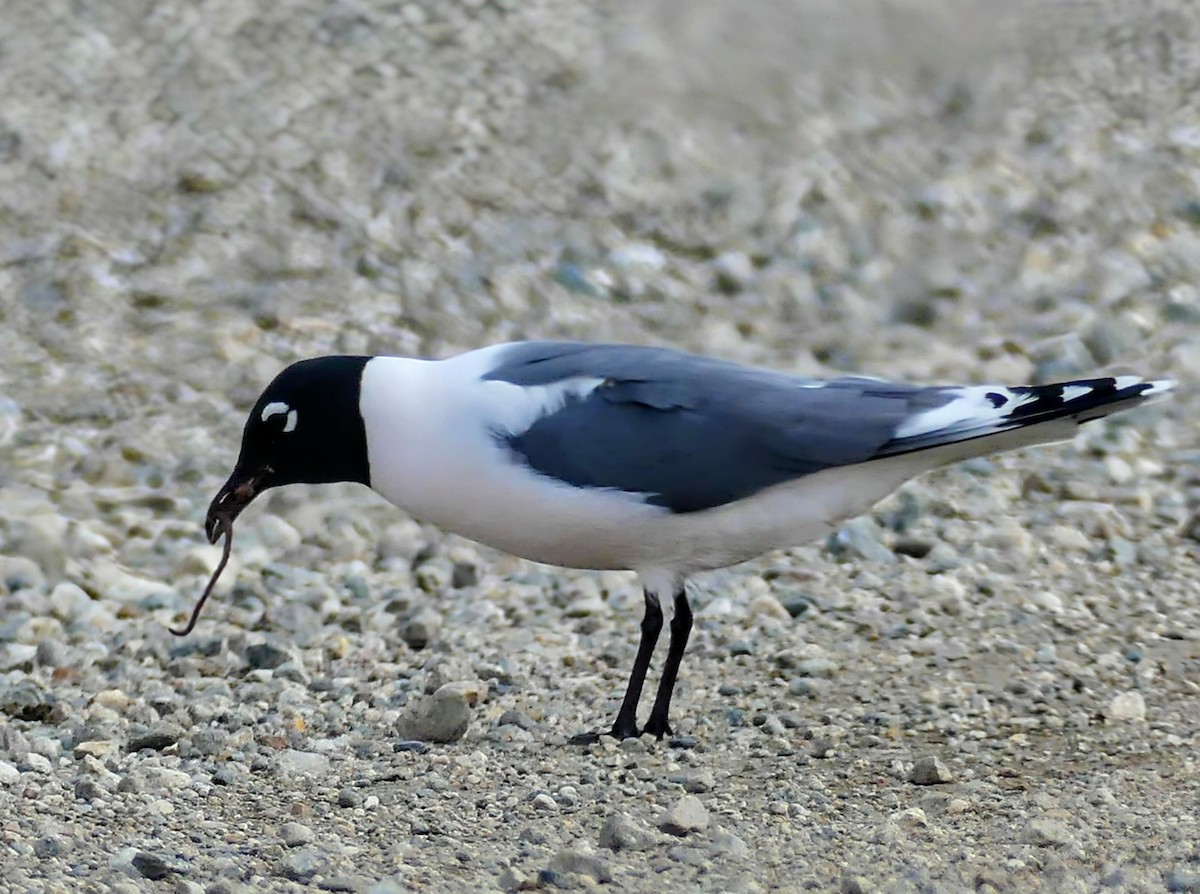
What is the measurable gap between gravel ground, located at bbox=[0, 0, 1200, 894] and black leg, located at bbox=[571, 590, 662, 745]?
9 cm

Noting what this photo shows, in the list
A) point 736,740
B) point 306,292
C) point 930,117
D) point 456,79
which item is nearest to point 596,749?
point 736,740

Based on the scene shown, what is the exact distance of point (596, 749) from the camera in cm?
496

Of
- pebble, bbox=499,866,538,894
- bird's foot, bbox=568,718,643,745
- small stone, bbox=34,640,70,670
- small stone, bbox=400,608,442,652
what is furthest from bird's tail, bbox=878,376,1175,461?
small stone, bbox=34,640,70,670

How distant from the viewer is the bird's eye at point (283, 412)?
16.6 feet

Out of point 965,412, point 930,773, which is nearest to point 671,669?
point 930,773

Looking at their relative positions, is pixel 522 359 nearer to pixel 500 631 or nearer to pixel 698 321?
pixel 500 631

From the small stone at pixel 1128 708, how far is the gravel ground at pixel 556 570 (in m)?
0.02

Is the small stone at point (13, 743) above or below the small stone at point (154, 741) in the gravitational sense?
below

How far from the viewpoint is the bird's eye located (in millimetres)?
5051

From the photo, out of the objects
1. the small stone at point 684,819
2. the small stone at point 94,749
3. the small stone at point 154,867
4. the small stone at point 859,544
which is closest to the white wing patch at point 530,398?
the small stone at point 684,819

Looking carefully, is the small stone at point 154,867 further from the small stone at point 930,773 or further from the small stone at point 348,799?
the small stone at point 930,773

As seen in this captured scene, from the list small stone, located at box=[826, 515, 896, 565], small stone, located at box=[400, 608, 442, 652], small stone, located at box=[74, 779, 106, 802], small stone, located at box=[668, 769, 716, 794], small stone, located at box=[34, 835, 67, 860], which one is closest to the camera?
small stone, located at box=[34, 835, 67, 860]

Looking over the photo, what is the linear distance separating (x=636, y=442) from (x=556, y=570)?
2.06 m

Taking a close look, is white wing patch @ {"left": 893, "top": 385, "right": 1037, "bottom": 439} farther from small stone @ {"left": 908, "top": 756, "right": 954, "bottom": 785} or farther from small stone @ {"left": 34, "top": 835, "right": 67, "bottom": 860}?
small stone @ {"left": 34, "top": 835, "right": 67, "bottom": 860}
